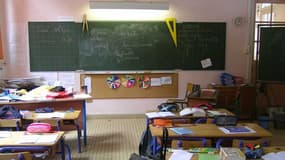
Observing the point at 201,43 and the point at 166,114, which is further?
the point at 201,43

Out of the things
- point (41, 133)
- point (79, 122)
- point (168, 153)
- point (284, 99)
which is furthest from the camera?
point (284, 99)

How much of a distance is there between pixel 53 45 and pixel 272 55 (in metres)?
4.34

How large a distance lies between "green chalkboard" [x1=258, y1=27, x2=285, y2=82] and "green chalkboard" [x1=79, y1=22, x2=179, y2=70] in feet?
5.57

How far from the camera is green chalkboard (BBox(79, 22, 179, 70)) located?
19.3ft

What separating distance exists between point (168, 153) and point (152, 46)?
12.6 ft

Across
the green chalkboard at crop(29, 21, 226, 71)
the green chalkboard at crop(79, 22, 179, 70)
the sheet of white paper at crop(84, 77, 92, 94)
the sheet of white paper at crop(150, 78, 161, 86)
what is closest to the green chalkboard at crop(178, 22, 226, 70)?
the green chalkboard at crop(29, 21, 226, 71)

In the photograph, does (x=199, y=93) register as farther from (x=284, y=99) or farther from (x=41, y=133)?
(x=41, y=133)

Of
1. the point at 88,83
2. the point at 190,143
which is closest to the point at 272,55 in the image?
the point at 88,83

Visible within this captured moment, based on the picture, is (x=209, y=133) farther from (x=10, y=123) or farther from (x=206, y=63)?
(x=206, y=63)

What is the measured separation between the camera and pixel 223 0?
19.9ft

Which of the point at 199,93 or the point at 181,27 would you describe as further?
the point at 181,27

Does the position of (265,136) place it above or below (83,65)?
below

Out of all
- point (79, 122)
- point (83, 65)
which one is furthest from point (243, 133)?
point (83, 65)

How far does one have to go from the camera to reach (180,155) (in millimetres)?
2346
